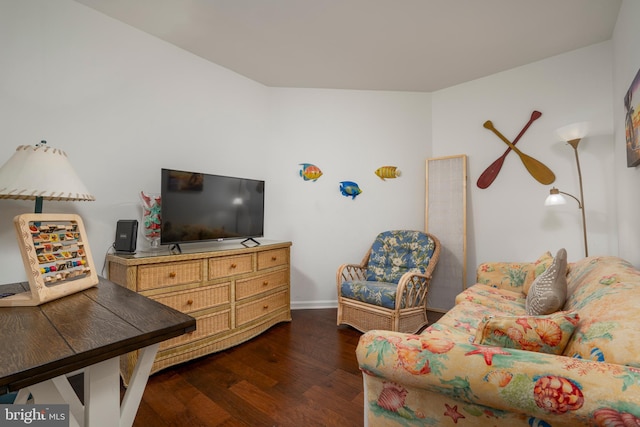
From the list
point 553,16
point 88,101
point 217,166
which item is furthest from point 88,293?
point 553,16

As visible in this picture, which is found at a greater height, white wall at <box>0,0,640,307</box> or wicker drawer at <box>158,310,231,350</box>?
white wall at <box>0,0,640,307</box>

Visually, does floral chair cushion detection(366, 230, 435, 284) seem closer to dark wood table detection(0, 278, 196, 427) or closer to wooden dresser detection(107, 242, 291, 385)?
wooden dresser detection(107, 242, 291, 385)

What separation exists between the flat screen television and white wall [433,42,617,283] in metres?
2.42

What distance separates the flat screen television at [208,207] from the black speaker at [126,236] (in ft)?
0.59

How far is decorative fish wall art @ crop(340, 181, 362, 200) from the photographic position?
337cm

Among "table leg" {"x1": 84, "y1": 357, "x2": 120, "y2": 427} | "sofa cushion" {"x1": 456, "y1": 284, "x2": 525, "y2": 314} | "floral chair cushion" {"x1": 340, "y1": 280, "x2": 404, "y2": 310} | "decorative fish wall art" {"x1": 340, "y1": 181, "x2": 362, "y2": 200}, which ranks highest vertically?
"decorative fish wall art" {"x1": 340, "y1": 181, "x2": 362, "y2": 200}

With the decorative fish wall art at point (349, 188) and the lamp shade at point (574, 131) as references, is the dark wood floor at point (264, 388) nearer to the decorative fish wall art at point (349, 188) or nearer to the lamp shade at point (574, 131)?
the decorative fish wall art at point (349, 188)

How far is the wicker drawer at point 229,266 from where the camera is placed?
2199 millimetres

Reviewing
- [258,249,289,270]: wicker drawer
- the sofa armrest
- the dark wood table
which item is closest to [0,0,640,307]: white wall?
[258,249,289,270]: wicker drawer

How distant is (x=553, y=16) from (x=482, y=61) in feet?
2.22

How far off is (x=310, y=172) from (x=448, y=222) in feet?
5.77

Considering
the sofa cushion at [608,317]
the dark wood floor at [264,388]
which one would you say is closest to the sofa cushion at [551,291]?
the sofa cushion at [608,317]

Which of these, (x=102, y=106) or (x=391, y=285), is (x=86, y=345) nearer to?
(x=102, y=106)

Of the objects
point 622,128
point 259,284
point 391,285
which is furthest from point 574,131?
point 259,284
